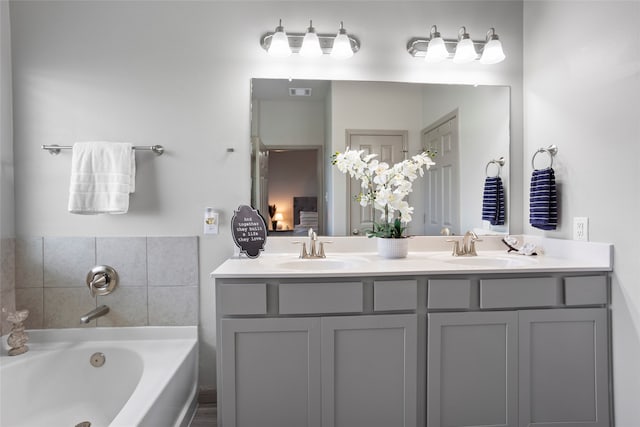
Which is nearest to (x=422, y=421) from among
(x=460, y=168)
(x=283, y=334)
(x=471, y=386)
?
(x=471, y=386)

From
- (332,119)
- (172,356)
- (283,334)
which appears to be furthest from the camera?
(332,119)

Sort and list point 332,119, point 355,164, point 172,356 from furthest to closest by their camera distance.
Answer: point 332,119, point 355,164, point 172,356

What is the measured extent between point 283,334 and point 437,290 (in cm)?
67

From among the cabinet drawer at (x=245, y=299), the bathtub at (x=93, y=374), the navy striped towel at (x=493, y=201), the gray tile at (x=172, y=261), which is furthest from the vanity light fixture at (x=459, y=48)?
the bathtub at (x=93, y=374)

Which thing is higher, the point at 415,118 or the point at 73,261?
the point at 415,118

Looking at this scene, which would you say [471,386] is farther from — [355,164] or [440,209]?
[355,164]

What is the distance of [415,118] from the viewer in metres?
1.84

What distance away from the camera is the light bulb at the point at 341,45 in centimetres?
169

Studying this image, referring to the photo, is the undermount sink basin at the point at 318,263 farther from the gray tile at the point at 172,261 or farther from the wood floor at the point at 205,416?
the wood floor at the point at 205,416

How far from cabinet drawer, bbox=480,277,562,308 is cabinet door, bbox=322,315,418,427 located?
1.16ft

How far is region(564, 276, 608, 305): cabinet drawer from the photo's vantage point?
135cm

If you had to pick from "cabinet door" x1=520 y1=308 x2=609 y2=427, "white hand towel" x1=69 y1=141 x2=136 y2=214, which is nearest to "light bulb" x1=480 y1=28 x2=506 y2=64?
"cabinet door" x1=520 y1=308 x2=609 y2=427

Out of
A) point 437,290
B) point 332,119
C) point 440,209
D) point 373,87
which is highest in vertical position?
point 373,87

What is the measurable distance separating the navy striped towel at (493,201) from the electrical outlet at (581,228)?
37cm
